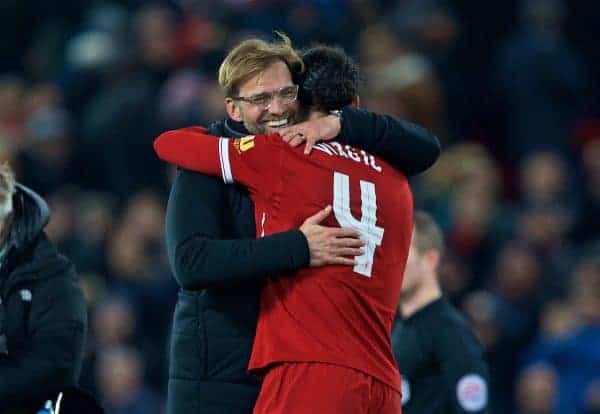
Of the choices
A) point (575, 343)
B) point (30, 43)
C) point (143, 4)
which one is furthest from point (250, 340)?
point (30, 43)

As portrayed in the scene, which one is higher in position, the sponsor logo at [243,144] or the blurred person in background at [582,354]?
the sponsor logo at [243,144]

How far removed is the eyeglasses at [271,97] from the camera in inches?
168

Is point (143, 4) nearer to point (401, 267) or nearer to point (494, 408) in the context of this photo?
point (494, 408)

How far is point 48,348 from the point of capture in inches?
173

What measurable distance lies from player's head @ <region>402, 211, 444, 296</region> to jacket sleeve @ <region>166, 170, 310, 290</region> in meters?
1.31

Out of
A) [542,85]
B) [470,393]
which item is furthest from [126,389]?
[470,393]

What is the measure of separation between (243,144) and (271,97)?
17 centimetres

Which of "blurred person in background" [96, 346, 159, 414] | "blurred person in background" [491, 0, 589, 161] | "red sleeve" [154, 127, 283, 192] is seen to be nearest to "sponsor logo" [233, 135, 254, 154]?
"red sleeve" [154, 127, 283, 192]

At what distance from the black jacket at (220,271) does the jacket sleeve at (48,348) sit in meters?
0.31

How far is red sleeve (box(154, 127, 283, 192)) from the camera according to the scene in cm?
417

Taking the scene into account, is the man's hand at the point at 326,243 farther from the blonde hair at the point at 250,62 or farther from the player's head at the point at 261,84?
the blonde hair at the point at 250,62

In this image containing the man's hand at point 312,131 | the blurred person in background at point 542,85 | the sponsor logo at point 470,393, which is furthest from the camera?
the blurred person in background at point 542,85

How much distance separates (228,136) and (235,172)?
198 mm

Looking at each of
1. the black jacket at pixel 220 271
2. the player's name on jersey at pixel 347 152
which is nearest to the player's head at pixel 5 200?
the black jacket at pixel 220 271
